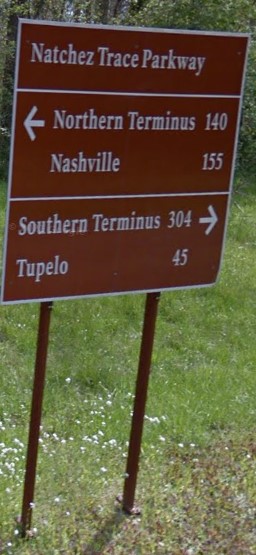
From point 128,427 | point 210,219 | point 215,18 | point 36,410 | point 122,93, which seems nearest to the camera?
point 122,93

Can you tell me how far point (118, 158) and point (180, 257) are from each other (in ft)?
1.87

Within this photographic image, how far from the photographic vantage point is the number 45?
4418 mm

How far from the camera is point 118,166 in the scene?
Answer: 4.12 metres

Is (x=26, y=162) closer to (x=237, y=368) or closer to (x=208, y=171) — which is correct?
(x=208, y=171)

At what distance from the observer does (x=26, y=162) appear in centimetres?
384

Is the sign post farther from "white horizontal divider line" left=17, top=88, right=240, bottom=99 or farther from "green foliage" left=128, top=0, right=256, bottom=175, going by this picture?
"green foliage" left=128, top=0, right=256, bottom=175

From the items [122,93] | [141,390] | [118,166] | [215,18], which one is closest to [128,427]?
[141,390]

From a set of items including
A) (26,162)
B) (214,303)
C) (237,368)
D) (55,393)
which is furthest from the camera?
(214,303)

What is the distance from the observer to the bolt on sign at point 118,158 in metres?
3.85

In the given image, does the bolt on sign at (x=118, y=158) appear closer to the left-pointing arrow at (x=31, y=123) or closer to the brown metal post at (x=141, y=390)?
the left-pointing arrow at (x=31, y=123)

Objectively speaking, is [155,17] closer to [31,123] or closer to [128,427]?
[128,427]

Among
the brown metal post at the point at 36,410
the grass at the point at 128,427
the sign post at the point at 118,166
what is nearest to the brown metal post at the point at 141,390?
the sign post at the point at 118,166

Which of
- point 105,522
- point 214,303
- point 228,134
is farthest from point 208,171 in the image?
point 214,303

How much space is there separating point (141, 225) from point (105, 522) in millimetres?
1289
